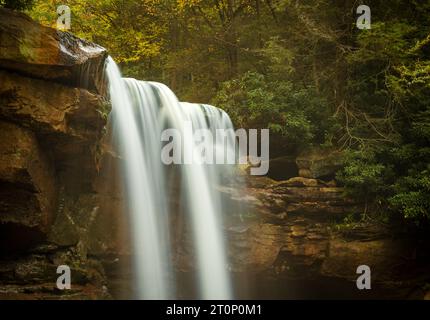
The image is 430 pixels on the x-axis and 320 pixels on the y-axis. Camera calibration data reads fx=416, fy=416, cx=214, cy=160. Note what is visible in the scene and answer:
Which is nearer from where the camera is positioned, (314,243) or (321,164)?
(314,243)

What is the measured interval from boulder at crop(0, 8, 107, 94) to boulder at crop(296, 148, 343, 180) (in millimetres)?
5716

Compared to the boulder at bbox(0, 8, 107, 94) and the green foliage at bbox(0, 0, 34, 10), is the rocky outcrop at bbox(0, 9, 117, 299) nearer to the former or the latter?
the boulder at bbox(0, 8, 107, 94)

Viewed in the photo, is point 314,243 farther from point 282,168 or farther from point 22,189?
point 22,189

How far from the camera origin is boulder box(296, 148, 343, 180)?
404 inches

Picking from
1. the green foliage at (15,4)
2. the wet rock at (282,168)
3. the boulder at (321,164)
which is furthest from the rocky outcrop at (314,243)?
the green foliage at (15,4)

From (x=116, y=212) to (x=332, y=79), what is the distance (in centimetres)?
707

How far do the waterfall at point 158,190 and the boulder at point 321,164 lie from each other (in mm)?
1892

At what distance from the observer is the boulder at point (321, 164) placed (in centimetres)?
1027

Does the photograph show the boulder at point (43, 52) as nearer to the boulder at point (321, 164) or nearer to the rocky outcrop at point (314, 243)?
the rocky outcrop at point (314, 243)

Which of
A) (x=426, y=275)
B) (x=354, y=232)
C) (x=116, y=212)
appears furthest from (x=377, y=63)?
(x=116, y=212)

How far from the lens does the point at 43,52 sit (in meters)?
6.26

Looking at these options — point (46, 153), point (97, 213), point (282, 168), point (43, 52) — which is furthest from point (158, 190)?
point (43, 52)

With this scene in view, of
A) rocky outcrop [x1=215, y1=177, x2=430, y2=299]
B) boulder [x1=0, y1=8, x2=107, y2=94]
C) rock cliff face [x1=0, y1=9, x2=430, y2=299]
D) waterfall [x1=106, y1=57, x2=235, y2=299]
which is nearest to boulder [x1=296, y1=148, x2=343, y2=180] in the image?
rock cliff face [x1=0, y1=9, x2=430, y2=299]

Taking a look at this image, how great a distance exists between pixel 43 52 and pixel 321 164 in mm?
6836
